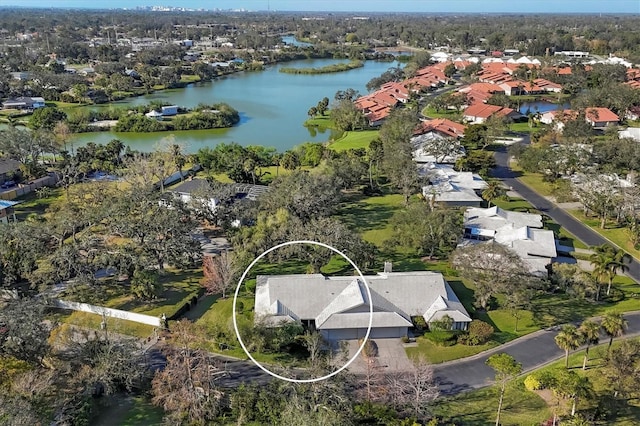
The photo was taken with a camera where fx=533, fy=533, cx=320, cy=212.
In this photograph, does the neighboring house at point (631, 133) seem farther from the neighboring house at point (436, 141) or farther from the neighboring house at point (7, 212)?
the neighboring house at point (7, 212)

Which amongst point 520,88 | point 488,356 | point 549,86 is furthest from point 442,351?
point 549,86

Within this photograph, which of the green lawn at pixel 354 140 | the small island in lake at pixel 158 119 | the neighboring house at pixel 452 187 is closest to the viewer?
the neighboring house at pixel 452 187

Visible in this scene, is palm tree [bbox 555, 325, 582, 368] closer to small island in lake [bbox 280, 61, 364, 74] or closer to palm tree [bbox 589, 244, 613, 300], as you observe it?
palm tree [bbox 589, 244, 613, 300]

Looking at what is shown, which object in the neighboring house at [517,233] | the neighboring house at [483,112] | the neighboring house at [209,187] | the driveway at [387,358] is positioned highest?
the neighboring house at [483,112]

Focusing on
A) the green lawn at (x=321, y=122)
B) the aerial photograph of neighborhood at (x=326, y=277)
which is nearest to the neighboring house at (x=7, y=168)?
the aerial photograph of neighborhood at (x=326, y=277)

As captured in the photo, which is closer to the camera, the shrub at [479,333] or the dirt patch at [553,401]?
the dirt patch at [553,401]

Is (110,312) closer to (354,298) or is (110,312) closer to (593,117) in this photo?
(354,298)
